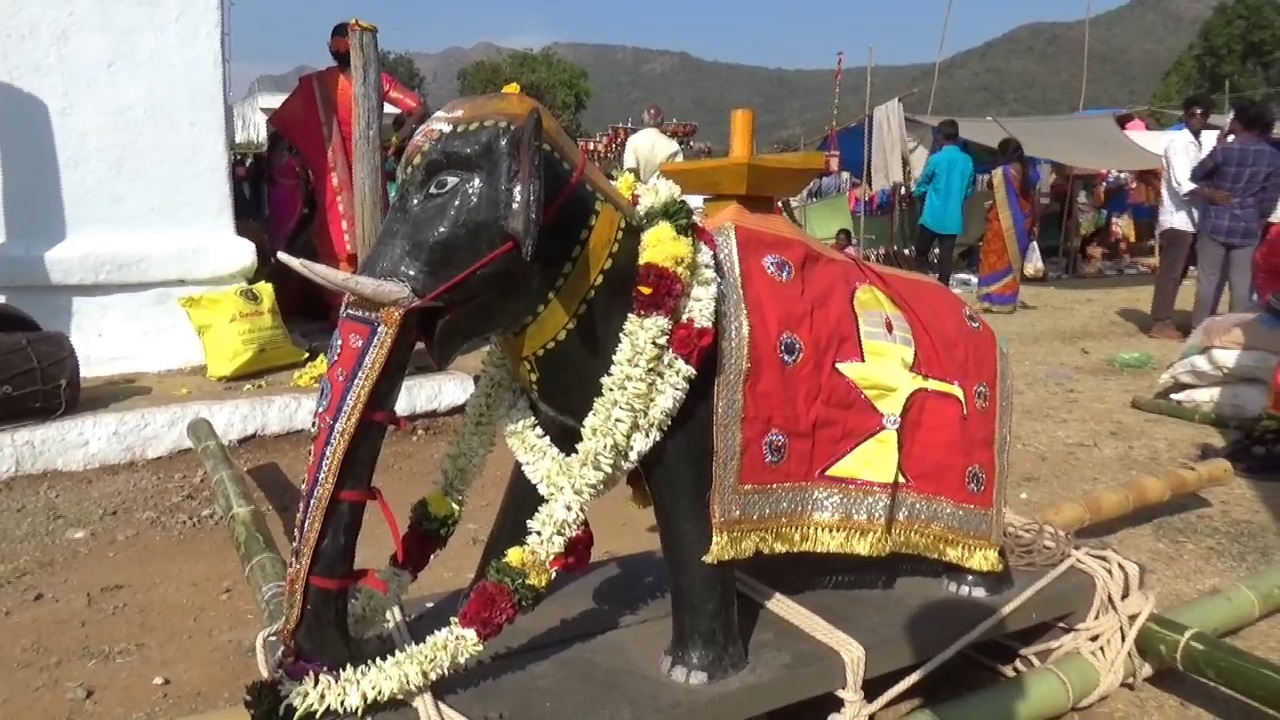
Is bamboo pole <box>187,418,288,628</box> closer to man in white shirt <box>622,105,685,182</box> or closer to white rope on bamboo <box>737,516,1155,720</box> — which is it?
white rope on bamboo <box>737,516,1155,720</box>

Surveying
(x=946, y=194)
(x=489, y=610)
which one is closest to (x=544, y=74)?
(x=946, y=194)

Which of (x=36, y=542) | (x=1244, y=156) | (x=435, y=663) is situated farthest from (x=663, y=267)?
(x=1244, y=156)

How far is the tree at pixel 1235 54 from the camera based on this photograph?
37.8 metres

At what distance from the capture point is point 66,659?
3.18 meters

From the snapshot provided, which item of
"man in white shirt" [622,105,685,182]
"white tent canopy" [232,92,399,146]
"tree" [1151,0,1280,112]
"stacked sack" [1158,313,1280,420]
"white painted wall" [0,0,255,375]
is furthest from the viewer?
"tree" [1151,0,1280,112]

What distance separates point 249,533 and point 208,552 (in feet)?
3.59

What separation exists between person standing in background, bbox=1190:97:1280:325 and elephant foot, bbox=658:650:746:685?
6495 millimetres

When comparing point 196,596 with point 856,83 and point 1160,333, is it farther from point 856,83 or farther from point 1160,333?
point 856,83

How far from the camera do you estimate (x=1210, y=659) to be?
107 inches

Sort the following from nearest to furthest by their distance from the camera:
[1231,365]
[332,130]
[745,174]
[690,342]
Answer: [690,342] → [745,174] → [1231,365] → [332,130]

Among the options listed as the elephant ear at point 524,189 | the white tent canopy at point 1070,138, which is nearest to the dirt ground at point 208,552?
the elephant ear at point 524,189

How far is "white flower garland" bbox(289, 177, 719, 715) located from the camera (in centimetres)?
A: 207

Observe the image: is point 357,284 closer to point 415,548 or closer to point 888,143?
point 415,548

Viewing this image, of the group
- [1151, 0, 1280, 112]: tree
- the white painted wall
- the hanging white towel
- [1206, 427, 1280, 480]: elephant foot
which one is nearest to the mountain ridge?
[1151, 0, 1280, 112]: tree
